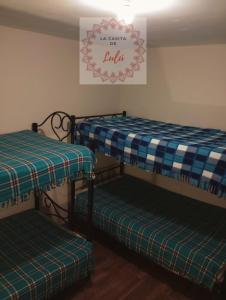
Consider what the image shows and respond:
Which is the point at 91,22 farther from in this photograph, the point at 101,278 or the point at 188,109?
the point at 101,278

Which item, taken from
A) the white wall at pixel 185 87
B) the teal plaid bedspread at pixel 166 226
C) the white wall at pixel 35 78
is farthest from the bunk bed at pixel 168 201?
the white wall at pixel 35 78

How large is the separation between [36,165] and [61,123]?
114 centimetres

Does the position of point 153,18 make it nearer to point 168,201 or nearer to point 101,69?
point 101,69

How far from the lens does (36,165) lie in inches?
54.2

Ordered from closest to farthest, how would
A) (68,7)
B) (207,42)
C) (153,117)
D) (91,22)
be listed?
(68,7)
(91,22)
(207,42)
(153,117)

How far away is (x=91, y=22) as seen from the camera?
174 cm

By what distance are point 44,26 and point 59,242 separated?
1.65 meters

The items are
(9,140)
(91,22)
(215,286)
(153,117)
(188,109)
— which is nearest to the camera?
(215,286)

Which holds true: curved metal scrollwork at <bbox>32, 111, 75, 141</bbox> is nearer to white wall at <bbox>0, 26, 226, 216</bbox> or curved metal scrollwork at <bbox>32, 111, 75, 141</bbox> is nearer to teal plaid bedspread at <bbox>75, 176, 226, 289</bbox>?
white wall at <bbox>0, 26, 226, 216</bbox>

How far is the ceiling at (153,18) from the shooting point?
4.30ft

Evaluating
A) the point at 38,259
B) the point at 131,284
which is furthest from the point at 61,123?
the point at 131,284

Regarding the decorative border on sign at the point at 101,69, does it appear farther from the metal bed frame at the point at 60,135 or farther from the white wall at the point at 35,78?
the metal bed frame at the point at 60,135

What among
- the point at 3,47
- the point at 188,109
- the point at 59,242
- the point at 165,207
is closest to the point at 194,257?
the point at 165,207

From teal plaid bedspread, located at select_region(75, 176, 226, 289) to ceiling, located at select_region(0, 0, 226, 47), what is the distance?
4.89 ft
